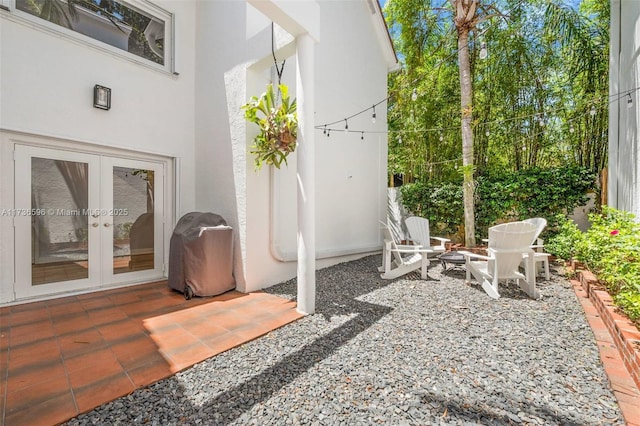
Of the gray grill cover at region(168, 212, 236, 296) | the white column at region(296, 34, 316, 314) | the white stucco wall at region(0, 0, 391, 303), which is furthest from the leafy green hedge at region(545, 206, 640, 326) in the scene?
the gray grill cover at region(168, 212, 236, 296)

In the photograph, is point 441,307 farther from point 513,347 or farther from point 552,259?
point 552,259

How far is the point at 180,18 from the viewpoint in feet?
16.5

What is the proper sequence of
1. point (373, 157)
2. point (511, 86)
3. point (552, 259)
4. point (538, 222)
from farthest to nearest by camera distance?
1. point (373, 157)
2. point (511, 86)
3. point (552, 259)
4. point (538, 222)

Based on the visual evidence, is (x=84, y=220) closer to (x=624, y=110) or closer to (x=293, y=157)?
(x=293, y=157)

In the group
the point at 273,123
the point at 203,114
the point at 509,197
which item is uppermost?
the point at 203,114

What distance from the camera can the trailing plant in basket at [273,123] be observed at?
143 inches

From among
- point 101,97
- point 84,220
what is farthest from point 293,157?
point 84,220

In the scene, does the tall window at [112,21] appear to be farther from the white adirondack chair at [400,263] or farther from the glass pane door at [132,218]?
the white adirondack chair at [400,263]

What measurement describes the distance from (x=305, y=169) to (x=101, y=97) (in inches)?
131

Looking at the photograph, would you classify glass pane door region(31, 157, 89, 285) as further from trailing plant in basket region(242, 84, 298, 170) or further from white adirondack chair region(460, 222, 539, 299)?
white adirondack chair region(460, 222, 539, 299)

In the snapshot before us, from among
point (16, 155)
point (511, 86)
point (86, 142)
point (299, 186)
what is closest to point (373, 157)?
point (511, 86)

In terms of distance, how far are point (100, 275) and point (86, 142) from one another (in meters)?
1.96

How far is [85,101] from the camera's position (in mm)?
4035

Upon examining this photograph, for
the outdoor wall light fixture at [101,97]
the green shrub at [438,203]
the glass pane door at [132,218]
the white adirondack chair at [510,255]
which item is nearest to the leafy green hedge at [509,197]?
the green shrub at [438,203]
